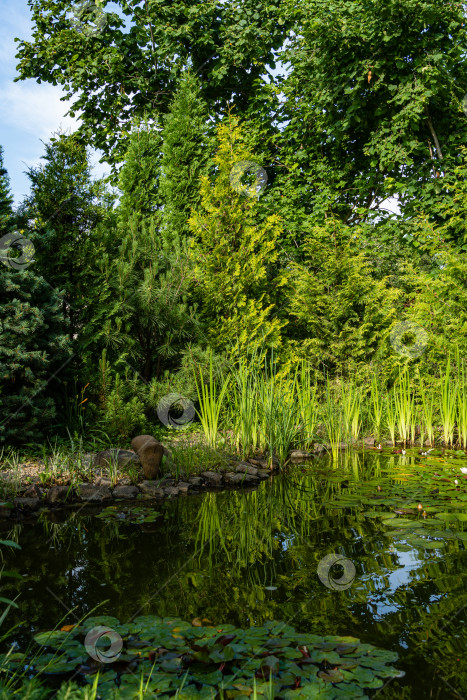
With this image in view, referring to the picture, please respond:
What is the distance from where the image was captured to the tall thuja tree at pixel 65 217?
217 inches

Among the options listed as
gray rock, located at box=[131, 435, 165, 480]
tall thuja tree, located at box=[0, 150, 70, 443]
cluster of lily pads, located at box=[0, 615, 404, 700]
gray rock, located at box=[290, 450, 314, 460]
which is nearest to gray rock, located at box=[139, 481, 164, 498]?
gray rock, located at box=[131, 435, 165, 480]

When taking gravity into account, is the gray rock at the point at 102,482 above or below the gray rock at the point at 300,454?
below

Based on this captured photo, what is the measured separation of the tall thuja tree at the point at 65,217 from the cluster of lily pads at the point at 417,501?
3613 mm

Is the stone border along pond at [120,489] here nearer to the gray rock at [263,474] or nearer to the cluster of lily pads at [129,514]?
the gray rock at [263,474]

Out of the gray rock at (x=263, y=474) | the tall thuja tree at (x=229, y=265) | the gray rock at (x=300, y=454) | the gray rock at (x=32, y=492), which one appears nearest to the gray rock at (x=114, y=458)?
the gray rock at (x=32, y=492)

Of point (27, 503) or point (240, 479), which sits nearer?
point (27, 503)

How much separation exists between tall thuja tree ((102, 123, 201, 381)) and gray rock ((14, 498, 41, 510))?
2168 mm

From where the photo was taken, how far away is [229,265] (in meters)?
6.86

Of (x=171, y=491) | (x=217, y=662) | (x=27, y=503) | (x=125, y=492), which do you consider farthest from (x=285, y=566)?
(x=27, y=503)

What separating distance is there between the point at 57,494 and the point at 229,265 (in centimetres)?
403

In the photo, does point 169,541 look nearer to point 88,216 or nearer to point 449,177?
point 88,216

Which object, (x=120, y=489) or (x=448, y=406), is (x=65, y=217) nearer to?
(x=120, y=489)

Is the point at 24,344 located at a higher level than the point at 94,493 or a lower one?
higher

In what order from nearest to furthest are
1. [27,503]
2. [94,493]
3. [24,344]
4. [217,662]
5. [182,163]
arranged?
[217,662], [27,503], [94,493], [24,344], [182,163]
